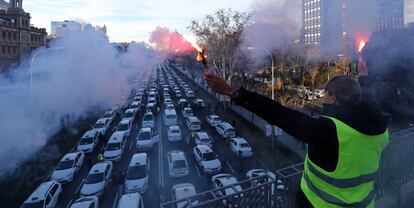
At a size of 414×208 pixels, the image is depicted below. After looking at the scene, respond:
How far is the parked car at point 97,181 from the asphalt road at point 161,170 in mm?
324

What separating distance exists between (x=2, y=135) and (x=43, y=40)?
81.9 feet

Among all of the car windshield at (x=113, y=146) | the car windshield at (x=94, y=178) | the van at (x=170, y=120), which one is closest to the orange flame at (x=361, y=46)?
the car windshield at (x=94, y=178)

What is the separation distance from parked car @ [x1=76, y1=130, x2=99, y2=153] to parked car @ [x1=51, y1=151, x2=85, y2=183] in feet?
6.13

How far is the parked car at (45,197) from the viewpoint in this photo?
10.0 m

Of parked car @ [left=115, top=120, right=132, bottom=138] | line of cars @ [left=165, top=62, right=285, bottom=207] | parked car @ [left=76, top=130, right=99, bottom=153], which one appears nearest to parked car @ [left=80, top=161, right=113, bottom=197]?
line of cars @ [left=165, top=62, right=285, bottom=207]

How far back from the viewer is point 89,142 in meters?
17.0

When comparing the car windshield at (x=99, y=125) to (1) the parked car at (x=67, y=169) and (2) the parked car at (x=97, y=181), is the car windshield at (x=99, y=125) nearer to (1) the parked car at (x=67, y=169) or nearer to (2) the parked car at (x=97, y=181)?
(1) the parked car at (x=67, y=169)

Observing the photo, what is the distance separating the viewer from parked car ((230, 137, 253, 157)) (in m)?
15.0

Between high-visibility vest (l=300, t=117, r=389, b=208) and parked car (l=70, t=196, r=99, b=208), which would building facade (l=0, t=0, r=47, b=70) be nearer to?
parked car (l=70, t=196, r=99, b=208)

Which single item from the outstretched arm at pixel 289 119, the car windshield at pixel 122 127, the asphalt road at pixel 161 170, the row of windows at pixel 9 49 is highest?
the row of windows at pixel 9 49

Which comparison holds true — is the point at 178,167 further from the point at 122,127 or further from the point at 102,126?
the point at 102,126

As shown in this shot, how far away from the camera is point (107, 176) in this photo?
12625 mm

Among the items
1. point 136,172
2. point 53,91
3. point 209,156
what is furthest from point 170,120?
point 136,172

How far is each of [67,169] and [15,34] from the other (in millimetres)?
22010
